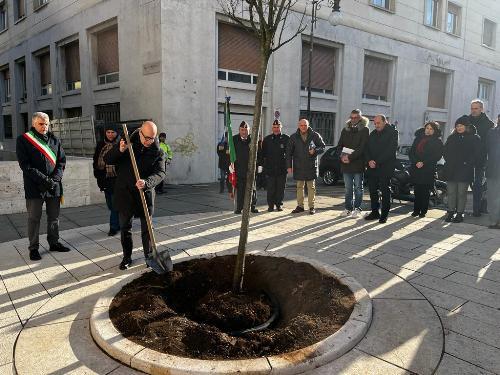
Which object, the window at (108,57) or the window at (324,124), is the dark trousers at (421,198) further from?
the window at (108,57)

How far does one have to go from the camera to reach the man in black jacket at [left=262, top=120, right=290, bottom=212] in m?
7.85

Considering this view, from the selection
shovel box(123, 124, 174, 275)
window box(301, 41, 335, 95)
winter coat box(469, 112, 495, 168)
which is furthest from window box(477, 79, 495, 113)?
shovel box(123, 124, 174, 275)

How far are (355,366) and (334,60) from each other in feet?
55.0

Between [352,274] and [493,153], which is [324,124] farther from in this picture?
[352,274]

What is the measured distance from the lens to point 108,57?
1505 cm

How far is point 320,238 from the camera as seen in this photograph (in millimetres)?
5820

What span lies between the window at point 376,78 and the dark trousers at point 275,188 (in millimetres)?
12685

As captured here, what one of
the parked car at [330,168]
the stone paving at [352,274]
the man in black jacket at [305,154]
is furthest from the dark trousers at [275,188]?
the parked car at [330,168]

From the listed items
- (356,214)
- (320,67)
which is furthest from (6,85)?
(356,214)

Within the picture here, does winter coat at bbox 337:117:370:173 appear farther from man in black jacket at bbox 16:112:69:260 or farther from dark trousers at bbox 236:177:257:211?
man in black jacket at bbox 16:112:69:260

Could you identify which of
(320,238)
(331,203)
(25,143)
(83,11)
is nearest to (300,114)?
(331,203)

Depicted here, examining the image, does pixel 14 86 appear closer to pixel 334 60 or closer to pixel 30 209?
pixel 334 60

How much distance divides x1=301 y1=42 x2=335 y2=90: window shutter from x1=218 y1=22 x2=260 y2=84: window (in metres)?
2.65

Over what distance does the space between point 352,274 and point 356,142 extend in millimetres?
3365
